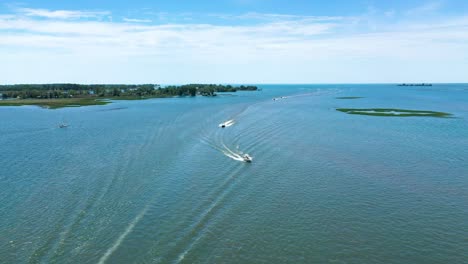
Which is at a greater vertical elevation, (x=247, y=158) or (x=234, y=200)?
(x=247, y=158)

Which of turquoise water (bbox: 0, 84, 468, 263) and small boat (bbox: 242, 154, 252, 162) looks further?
small boat (bbox: 242, 154, 252, 162)

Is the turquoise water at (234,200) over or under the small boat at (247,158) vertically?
under

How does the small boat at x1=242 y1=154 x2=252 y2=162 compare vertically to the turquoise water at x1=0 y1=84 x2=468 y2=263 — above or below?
above

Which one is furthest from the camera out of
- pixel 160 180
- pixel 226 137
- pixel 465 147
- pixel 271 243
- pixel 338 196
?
pixel 226 137

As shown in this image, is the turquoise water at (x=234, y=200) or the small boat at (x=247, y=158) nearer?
the turquoise water at (x=234, y=200)

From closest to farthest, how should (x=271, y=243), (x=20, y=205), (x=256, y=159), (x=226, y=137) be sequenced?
(x=271, y=243), (x=20, y=205), (x=256, y=159), (x=226, y=137)

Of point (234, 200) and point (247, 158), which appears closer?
point (234, 200)

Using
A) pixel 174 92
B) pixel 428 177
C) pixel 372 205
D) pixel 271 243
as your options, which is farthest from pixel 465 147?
pixel 174 92

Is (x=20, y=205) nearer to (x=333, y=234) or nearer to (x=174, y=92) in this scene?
(x=333, y=234)
